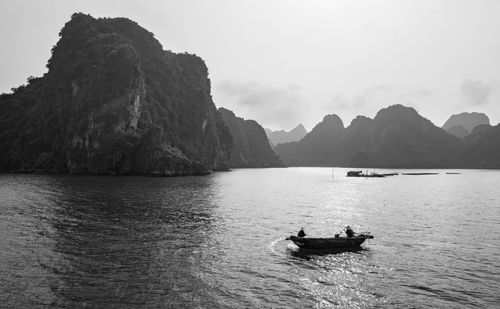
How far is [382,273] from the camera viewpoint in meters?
23.8

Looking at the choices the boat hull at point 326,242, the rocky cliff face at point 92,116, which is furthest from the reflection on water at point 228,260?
the rocky cliff face at point 92,116

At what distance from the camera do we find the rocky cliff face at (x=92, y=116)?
409 feet

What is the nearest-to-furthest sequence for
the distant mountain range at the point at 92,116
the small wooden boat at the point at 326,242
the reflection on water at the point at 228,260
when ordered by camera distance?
the reflection on water at the point at 228,260 → the small wooden boat at the point at 326,242 → the distant mountain range at the point at 92,116

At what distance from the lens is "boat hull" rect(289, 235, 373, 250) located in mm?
28781

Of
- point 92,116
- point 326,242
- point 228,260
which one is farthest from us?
point 92,116

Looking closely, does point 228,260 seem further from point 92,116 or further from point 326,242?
point 92,116

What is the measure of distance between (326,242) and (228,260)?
927cm

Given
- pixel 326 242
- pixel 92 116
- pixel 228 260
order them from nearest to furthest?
pixel 228 260
pixel 326 242
pixel 92 116

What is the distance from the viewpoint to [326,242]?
29.2 metres

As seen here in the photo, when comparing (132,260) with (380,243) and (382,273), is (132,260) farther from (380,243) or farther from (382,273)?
(380,243)

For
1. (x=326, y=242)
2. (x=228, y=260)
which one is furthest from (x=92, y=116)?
(x=326, y=242)

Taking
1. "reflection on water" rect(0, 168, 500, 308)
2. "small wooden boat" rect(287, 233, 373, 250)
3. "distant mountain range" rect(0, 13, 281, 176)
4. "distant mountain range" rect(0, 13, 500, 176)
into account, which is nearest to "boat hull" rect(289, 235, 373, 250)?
"small wooden boat" rect(287, 233, 373, 250)

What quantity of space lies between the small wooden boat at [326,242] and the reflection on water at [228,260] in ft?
2.10

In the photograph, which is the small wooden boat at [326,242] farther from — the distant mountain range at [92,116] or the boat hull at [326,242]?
the distant mountain range at [92,116]
